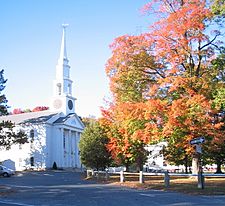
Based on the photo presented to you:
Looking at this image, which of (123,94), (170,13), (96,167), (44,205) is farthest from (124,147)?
(96,167)

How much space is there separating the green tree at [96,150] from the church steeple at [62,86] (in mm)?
28836

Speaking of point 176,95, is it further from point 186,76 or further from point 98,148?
point 98,148

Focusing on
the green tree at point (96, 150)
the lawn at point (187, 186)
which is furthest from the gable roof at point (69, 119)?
the lawn at point (187, 186)

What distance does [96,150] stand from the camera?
150ft

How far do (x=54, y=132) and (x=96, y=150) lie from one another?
26.5 m

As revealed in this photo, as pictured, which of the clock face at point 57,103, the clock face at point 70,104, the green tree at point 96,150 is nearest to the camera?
the green tree at point 96,150

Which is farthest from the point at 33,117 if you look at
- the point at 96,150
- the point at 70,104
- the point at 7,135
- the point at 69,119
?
the point at 7,135

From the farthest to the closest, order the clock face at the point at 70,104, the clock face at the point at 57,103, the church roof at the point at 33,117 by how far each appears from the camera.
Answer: the clock face at the point at 70,104
the clock face at the point at 57,103
the church roof at the point at 33,117

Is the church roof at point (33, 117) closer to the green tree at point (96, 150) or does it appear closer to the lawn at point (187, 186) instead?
the green tree at point (96, 150)

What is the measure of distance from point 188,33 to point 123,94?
6.22 metres

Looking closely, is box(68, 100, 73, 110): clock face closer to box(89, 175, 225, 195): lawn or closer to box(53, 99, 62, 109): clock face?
box(53, 99, 62, 109): clock face

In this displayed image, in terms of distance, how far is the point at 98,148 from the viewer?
150ft

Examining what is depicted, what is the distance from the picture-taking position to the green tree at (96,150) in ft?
150

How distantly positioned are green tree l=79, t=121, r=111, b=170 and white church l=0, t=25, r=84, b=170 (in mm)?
21815
